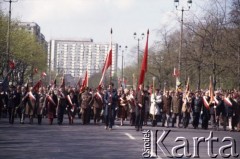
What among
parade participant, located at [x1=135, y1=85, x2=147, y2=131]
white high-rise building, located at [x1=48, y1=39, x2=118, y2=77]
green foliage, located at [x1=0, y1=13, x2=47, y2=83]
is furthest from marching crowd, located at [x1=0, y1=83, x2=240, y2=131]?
white high-rise building, located at [x1=48, y1=39, x2=118, y2=77]

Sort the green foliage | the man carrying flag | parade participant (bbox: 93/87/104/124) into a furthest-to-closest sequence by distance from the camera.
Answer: the green foliage
parade participant (bbox: 93/87/104/124)
the man carrying flag

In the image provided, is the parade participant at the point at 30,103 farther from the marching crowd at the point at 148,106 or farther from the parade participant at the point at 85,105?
the parade participant at the point at 85,105

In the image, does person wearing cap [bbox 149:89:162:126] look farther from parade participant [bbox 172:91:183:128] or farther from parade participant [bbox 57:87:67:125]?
parade participant [bbox 57:87:67:125]

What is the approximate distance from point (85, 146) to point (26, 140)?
2590 mm

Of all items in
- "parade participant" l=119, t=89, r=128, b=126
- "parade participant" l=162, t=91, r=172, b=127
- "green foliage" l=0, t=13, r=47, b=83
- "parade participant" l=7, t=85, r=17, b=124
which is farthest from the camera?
"green foliage" l=0, t=13, r=47, b=83

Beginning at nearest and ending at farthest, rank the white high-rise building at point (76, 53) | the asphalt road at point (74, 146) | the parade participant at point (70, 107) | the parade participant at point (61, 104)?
the asphalt road at point (74, 146) → the parade participant at point (61, 104) → the parade participant at point (70, 107) → the white high-rise building at point (76, 53)

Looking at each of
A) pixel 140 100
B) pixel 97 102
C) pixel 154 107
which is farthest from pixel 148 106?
pixel 140 100

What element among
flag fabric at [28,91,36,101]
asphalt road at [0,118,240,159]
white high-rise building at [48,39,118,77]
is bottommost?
asphalt road at [0,118,240,159]

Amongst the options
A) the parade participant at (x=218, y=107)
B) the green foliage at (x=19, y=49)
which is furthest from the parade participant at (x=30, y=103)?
the green foliage at (x=19, y=49)

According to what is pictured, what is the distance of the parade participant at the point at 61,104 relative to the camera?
26312mm

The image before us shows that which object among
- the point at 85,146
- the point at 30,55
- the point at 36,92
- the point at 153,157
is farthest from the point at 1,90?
the point at 30,55

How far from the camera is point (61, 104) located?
26.7 m

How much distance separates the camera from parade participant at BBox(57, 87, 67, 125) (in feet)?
86.3

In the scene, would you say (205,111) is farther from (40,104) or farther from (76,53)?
(76,53)
